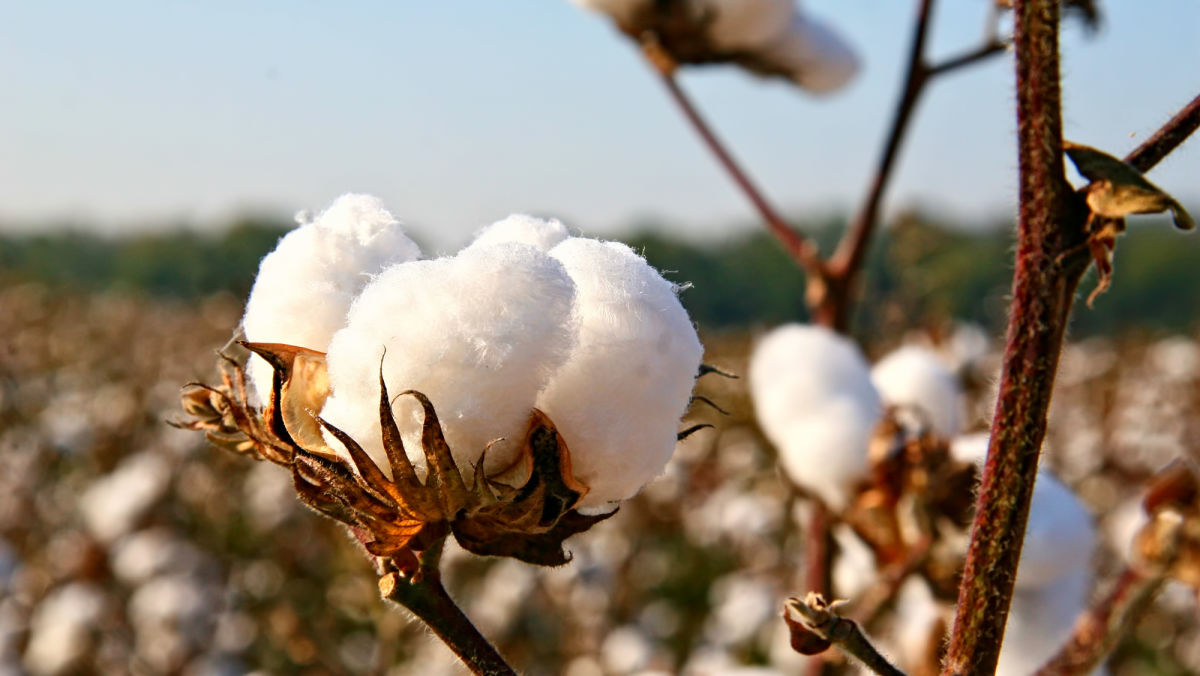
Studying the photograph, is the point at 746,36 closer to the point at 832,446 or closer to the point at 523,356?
the point at 832,446

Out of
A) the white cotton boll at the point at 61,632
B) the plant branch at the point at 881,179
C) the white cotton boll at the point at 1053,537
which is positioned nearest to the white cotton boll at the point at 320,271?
the white cotton boll at the point at 1053,537

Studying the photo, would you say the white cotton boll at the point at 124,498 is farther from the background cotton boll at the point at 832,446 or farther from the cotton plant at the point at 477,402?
the cotton plant at the point at 477,402

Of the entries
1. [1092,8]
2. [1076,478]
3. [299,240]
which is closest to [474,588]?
[1076,478]

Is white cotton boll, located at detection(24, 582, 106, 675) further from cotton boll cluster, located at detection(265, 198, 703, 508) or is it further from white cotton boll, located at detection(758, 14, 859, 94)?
cotton boll cluster, located at detection(265, 198, 703, 508)

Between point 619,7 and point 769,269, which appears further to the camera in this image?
point 769,269

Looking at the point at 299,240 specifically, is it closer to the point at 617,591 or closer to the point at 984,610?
the point at 984,610

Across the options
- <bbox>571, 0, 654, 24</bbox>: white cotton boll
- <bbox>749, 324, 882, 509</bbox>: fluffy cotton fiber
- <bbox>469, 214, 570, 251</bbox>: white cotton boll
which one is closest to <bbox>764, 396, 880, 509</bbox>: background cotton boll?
<bbox>749, 324, 882, 509</bbox>: fluffy cotton fiber

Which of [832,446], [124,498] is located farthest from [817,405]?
[124,498]
